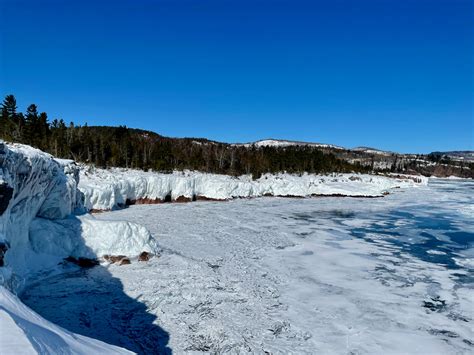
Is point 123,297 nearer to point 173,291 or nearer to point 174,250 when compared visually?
point 173,291

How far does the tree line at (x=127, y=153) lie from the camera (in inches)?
2072

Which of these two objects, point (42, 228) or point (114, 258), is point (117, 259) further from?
point (42, 228)

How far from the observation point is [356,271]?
15.1 m

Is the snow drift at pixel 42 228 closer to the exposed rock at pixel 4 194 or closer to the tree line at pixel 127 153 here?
the exposed rock at pixel 4 194

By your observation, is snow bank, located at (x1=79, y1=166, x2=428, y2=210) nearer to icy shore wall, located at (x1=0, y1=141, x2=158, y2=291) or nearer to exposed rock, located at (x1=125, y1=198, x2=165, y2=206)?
exposed rock, located at (x1=125, y1=198, x2=165, y2=206)

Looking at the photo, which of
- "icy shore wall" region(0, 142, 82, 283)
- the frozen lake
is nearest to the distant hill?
"icy shore wall" region(0, 142, 82, 283)

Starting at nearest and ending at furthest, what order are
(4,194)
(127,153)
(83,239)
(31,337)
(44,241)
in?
(31,337)
(4,194)
(44,241)
(83,239)
(127,153)

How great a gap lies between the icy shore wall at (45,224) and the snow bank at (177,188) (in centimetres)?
1434

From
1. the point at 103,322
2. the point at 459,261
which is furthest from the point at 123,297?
the point at 459,261

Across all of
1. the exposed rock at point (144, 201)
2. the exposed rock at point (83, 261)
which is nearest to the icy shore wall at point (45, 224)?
the exposed rock at point (83, 261)

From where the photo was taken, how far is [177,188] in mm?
43281

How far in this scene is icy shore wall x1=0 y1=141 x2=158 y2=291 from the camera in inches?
430

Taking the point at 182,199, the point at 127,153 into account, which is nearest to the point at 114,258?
the point at 182,199

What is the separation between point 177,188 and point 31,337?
39.9 m
